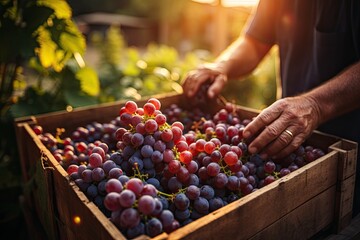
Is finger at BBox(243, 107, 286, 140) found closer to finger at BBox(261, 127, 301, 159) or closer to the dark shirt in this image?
finger at BBox(261, 127, 301, 159)

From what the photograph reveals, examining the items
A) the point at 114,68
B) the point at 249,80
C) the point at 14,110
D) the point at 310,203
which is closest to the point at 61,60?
the point at 14,110

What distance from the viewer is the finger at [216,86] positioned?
1724 millimetres

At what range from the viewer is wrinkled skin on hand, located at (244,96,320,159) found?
3.73 feet

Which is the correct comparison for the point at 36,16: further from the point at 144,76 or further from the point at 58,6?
the point at 144,76

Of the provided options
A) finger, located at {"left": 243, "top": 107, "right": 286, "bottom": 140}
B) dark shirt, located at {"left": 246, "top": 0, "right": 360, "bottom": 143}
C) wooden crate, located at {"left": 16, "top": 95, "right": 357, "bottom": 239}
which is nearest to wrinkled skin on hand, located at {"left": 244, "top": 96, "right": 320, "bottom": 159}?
finger, located at {"left": 243, "top": 107, "right": 286, "bottom": 140}

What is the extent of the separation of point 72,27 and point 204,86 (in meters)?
1.04

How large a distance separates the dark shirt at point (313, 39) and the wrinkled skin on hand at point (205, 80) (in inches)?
15.7

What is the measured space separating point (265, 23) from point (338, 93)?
85 centimetres

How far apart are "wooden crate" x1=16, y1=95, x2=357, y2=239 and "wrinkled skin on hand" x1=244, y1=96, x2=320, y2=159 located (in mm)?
114

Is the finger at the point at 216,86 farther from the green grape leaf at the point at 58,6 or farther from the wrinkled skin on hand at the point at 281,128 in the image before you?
the green grape leaf at the point at 58,6

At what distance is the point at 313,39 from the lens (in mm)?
1719

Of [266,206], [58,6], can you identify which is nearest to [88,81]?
[58,6]

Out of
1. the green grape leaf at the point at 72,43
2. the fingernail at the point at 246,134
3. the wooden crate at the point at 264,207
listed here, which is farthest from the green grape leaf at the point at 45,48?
the fingernail at the point at 246,134

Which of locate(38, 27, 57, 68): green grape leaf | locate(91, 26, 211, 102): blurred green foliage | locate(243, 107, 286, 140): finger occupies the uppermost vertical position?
locate(38, 27, 57, 68): green grape leaf
